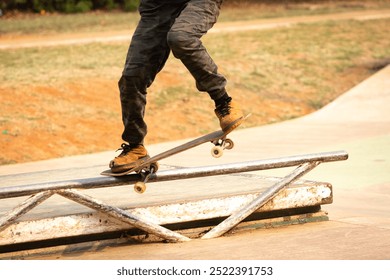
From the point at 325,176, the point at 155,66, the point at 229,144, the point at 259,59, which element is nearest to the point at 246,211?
the point at 229,144

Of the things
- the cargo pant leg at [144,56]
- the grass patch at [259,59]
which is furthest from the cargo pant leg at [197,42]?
the grass patch at [259,59]

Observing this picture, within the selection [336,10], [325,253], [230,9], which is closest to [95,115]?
[325,253]

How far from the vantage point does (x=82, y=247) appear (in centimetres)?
590

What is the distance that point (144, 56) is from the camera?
19.3ft

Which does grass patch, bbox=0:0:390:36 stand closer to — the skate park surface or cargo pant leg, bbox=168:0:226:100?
the skate park surface

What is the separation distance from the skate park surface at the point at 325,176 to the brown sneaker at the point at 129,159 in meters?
0.52

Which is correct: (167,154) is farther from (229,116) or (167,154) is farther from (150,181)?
(229,116)

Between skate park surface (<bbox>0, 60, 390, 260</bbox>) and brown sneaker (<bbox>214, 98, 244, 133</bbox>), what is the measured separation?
75cm

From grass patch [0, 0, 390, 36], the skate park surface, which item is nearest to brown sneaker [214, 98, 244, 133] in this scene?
the skate park surface

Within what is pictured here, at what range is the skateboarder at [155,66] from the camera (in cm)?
580

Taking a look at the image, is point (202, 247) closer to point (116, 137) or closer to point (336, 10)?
point (116, 137)

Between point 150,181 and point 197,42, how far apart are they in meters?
0.93

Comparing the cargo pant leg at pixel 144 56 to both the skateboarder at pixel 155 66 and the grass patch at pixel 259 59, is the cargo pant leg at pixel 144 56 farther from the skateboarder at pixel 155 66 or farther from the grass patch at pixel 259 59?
the grass patch at pixel 259 59

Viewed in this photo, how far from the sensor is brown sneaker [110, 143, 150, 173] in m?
5.86
